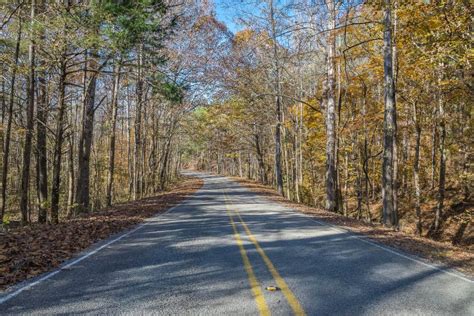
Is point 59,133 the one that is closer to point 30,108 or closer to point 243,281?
point 30,108

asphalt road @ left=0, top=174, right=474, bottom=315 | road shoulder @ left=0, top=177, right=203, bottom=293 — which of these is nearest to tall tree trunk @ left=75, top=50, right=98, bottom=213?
road shoulder @ left=0, top=177, right=203, bottom=293

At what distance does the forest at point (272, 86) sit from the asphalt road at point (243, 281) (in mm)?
4936

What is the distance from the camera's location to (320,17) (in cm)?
1859

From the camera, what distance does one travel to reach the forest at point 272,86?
10.8 m

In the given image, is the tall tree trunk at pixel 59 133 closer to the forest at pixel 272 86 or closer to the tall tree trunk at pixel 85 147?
the forest at pixel 272 86

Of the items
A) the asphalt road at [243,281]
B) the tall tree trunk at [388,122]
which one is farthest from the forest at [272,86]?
the asphalt road at [243,281]

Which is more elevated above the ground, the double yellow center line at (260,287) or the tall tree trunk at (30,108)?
the tall tree trunk at (30,108)

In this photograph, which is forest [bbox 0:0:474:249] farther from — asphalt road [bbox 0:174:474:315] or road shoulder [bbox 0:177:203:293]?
asphalt road [bbox 0:174:474:315]

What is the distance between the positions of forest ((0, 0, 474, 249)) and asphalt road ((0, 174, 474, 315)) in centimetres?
494

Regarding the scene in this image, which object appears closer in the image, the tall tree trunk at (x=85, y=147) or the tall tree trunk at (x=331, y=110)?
the tall tree trunk at (x=85, y=147)

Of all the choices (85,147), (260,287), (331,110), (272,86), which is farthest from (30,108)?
(272,86)

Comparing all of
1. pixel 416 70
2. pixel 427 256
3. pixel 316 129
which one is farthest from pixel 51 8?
pixel 316 129

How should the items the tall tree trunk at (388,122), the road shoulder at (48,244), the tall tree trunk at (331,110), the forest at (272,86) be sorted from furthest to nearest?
the tall tree trunk at (331,110) < the tall tree trunk at (388,122) < the forest at (272,86) < the road shoulder at (48,244)

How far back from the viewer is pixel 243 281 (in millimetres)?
5277
